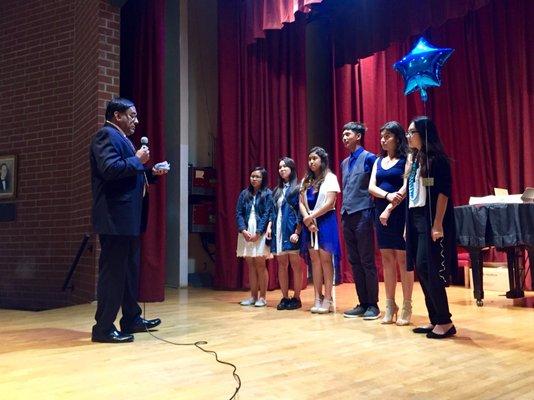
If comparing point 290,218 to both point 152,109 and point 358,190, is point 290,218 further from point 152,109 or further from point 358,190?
point 152,109

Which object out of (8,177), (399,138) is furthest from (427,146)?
(8,177)

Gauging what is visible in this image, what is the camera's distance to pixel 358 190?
11.7 feet

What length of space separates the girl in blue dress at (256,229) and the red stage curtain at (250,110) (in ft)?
4.73

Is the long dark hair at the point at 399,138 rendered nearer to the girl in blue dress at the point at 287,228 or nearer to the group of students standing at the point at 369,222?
the group of students standing at the point at 369,222

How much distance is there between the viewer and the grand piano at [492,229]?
12.3 feet

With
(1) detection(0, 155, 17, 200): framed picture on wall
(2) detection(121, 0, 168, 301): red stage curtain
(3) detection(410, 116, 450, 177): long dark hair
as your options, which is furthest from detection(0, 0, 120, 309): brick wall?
(3) detection(410, 116, 450, 177): long dark hair

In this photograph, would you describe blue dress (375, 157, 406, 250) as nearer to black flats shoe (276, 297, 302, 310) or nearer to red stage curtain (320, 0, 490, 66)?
black flats shoe (276, 297, 302, 310)

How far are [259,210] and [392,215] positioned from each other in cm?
137

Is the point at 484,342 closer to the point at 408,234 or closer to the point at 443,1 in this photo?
the point at 408,234

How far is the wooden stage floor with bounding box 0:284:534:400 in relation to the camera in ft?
6.07

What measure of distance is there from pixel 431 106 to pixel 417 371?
4862 mm

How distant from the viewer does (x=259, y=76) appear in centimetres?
602

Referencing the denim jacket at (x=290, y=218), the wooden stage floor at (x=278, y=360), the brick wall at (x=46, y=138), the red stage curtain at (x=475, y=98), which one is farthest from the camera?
the red stage curtain at (x=475, y=98)

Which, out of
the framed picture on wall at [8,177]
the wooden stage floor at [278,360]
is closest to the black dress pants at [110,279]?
the wooden stage floor at [278,360]
